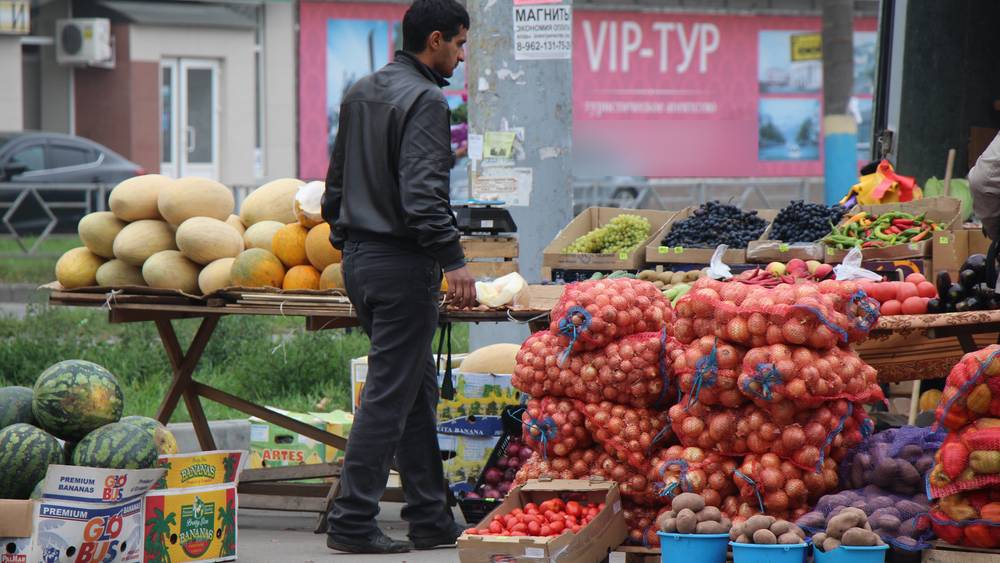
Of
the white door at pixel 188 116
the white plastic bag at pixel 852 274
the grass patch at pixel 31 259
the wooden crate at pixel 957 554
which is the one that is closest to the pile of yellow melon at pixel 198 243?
the white plastic bag at pixel 852 274

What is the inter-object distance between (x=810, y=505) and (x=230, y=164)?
21.5 metres

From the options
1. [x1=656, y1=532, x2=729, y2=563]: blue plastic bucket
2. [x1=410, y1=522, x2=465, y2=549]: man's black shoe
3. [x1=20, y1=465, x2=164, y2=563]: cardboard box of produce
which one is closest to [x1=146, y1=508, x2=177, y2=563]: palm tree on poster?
[x1=20, y1=465, x2=164, y2=563]: cardboard box of produce

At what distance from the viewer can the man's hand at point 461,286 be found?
5523 millimetres

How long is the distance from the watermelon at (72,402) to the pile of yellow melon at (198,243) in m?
1.29

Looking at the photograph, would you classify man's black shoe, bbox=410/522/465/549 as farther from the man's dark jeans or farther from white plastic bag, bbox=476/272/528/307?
white plastic bag, bbox=476/272/528/307

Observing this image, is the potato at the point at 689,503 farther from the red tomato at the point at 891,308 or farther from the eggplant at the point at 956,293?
the eggplant at the point at 956,293

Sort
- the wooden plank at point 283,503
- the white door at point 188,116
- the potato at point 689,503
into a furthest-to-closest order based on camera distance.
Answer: the white door at point 188,116 < the wooden plank at point 283,503 < the potato at point 689,503

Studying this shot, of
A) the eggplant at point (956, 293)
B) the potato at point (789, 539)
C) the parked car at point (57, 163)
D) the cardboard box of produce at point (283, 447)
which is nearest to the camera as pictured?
the potato at point (789, 539)

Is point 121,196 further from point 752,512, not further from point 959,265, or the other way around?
point 959,265

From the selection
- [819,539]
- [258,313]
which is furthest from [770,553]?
[258,313]

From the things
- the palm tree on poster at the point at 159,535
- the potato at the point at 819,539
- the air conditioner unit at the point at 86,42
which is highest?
the air conditioner unit at the point at 86,42

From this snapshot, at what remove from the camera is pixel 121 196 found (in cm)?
707

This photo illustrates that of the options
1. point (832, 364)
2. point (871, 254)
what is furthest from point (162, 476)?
point (871, 254)

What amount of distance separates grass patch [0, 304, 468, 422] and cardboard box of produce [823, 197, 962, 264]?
3.45 meters
